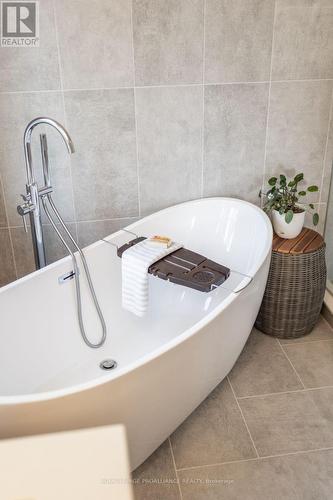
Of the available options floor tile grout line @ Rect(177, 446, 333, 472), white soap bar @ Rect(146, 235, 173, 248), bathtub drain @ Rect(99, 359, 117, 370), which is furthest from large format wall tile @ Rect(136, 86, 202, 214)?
floor tile grout line @ Rect(177, 446, 333, 472)

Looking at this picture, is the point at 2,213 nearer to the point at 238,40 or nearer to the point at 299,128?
the point at 238,40

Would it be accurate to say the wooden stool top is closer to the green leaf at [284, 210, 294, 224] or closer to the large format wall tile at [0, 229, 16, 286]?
the green leaf at [284, 210, 294, 224]

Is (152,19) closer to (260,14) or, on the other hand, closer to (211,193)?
(260,14)

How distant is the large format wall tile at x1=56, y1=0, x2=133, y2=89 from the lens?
7.29ft

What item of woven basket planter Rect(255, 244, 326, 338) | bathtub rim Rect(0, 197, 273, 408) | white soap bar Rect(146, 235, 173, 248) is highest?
white soap bar Rect(146, 235, 173, 248)

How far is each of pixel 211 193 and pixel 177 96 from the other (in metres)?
0.55

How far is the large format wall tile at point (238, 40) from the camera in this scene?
2.32 m

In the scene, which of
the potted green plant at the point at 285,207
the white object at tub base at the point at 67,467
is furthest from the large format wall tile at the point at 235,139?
the white object at tub base at the point at 67,467

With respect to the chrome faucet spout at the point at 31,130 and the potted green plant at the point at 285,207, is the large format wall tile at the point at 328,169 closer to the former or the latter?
the potted green plant at the point at 285,207

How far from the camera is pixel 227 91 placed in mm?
2473

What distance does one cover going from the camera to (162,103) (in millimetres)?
2451

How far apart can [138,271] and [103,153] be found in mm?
666

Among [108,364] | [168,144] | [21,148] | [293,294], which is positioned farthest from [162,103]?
[108,364]

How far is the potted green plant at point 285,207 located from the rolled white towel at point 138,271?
602 millimetres
